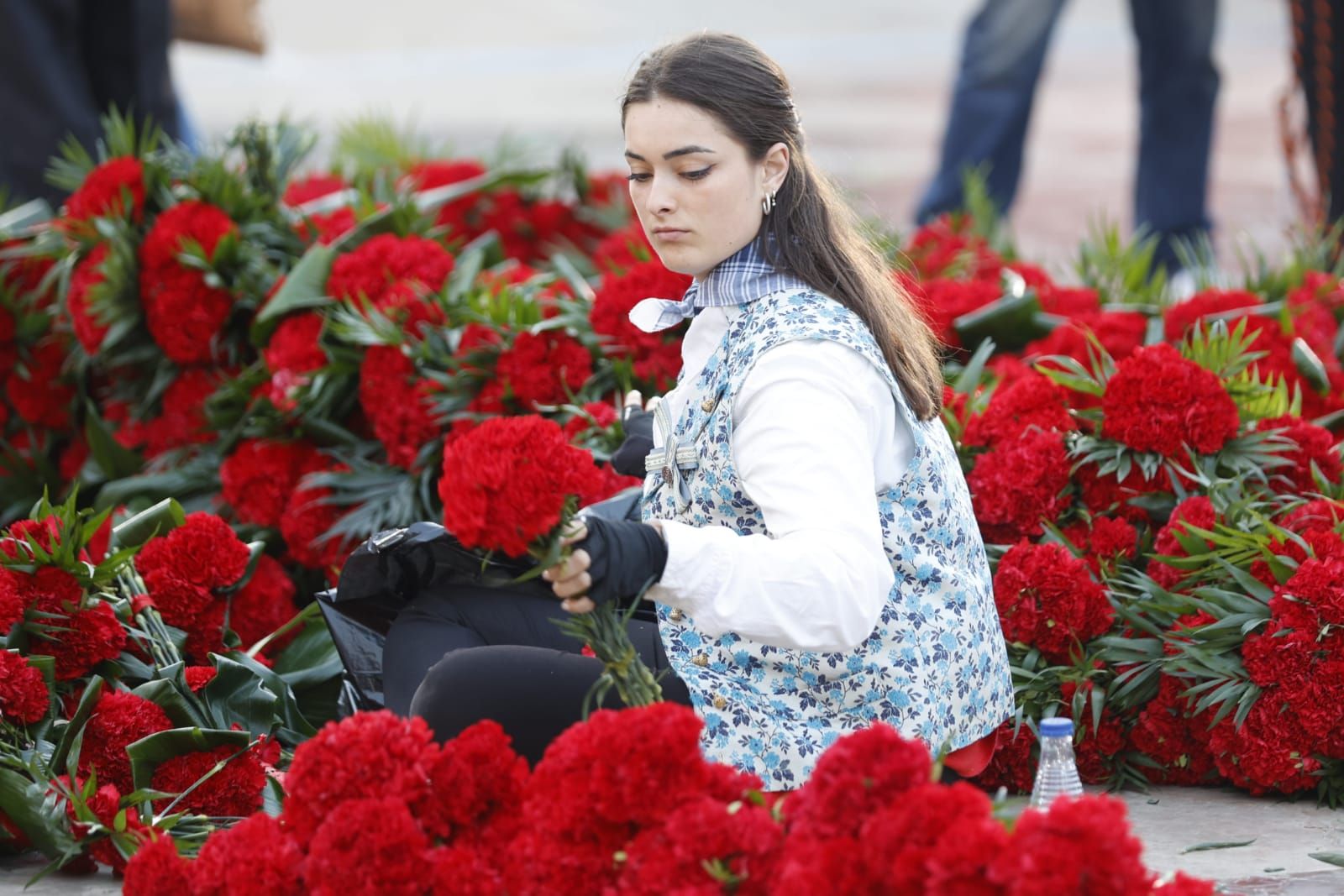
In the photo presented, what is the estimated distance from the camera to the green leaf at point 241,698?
2141 mm

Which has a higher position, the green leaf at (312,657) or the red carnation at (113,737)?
the red carnation at (113,737)

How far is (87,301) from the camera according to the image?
10.3 ft

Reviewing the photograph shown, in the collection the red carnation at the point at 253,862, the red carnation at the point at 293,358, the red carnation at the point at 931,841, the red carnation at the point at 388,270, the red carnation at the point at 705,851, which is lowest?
the red carnation at the point at 253,862

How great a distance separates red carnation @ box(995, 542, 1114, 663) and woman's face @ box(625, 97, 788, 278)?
668 mm

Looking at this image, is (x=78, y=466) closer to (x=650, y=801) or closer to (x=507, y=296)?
(x=507, y=296)

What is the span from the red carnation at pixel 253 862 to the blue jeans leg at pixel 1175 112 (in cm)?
419

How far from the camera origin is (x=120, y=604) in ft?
7.16

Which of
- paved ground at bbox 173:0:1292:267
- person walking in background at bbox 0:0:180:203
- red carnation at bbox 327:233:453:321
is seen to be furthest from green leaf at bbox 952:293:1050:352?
paved ground at bbox 173:0:1292:267

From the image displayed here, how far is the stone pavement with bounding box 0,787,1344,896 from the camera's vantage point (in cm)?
178

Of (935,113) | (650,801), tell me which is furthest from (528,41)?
(650,801)

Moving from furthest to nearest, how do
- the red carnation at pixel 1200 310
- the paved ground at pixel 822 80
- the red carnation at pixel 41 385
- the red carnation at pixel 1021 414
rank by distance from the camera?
the paved ground at pixel 822 80
the red carnation at pixel 41 385
the red carnation at pixel 1200 310
the red carnation at pixel 1021 414

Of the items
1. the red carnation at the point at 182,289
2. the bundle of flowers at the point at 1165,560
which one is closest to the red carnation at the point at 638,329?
the bundle of flowers at the point at 1165,560

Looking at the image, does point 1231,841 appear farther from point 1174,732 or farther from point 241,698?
point 241,698

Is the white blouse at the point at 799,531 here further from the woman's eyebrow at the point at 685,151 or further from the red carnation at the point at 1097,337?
the red carnation at the point at 1097,337
